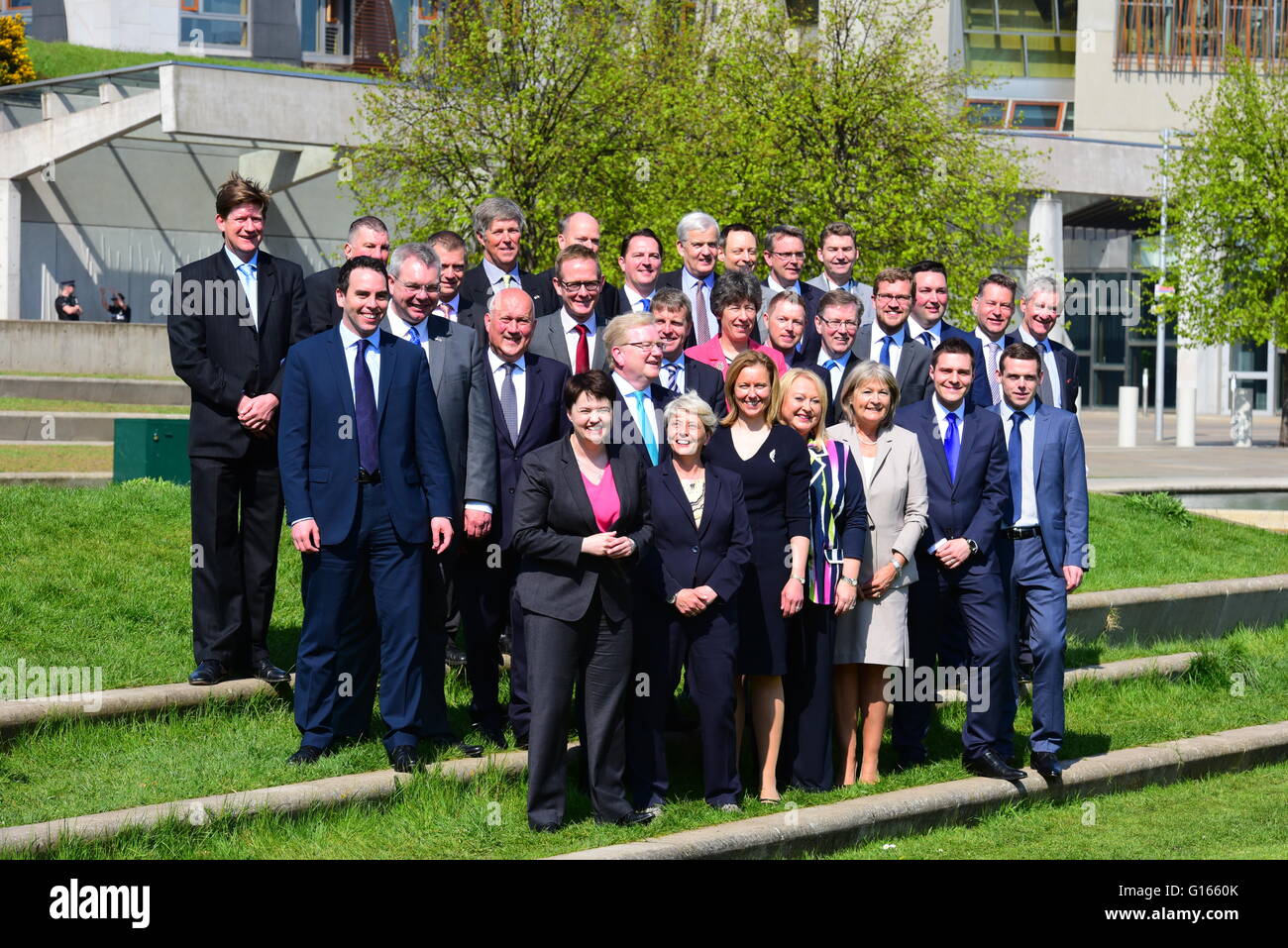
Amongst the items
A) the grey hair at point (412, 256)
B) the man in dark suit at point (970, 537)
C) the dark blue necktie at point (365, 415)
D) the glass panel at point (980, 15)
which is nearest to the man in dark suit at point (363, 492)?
the dark blue necktie at point (365, 415)

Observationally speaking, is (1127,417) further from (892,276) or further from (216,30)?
(216,30)

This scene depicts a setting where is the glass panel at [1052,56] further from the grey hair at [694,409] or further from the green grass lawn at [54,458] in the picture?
the grey hair at [694,409]

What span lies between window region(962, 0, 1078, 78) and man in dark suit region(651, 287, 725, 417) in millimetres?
46910

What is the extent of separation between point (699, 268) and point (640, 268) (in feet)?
2.03

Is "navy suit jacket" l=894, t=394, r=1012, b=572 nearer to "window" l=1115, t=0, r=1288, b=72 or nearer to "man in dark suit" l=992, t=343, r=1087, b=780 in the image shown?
"man in dark suit" l=992, t=343, r=1087, b=780

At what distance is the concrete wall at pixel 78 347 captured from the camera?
29875mm

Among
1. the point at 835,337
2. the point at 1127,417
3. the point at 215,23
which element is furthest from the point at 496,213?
the point at 215,23

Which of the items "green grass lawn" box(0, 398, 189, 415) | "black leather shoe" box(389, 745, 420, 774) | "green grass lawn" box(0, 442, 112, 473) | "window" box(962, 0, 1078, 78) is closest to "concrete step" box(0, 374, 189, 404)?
"green grass lawn" box(0, 398, 189, 415)

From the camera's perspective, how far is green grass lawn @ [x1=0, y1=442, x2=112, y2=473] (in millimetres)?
15766

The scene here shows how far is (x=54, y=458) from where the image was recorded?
16.9 meters

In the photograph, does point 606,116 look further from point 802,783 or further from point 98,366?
point 802,783
